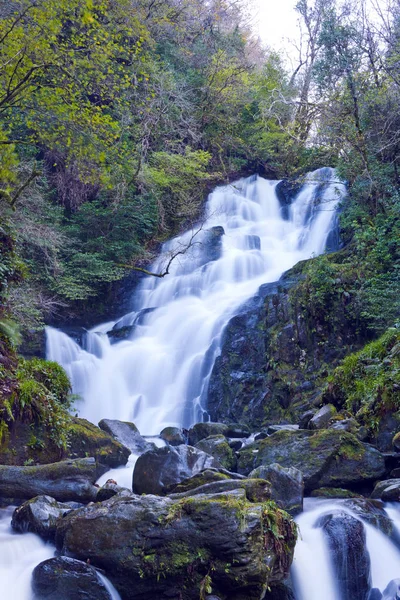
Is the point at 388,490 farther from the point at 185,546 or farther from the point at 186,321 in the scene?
the point at 186,321

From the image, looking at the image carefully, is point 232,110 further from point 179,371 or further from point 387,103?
point 179,371

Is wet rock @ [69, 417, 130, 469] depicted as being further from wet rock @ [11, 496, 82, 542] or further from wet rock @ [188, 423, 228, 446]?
wet rock @ [11, 496, 82, 542]

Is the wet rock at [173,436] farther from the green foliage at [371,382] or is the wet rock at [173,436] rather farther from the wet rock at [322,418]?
the green foliage at [371,382]

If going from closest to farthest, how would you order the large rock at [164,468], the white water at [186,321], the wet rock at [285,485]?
the wet rock at [285,485], the large rock at [164,468], the white water at [186,321]

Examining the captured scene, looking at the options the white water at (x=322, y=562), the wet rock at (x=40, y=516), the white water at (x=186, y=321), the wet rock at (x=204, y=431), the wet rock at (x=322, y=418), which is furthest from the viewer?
the white water at (x=186, y=321)

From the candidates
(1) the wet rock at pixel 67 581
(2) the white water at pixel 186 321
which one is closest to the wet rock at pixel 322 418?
(2) the white water at pixel 186 321

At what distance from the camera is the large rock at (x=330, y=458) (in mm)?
6621

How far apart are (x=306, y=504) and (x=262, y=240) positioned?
13.8 meters

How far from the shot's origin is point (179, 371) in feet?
43.9

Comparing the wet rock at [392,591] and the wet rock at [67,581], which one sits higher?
the wet rock at [67,581]

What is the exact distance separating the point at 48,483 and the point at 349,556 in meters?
3.38

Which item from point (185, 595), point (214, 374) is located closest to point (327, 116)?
point (214, 374)

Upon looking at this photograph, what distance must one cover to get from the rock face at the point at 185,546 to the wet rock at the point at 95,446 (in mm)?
3296

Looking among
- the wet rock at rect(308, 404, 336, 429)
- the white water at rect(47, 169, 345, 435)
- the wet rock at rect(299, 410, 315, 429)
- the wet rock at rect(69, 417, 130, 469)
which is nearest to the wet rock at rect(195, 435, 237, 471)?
the wet rock at rect(69, 417, 130, 469)
